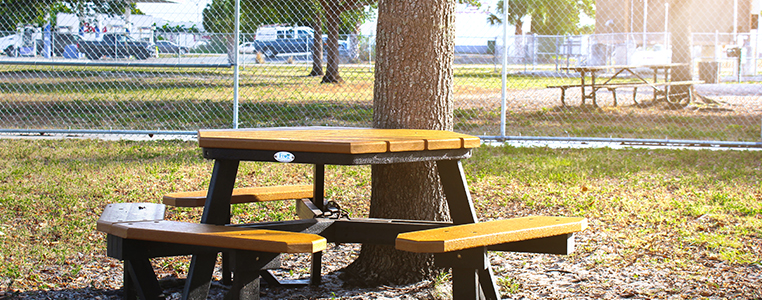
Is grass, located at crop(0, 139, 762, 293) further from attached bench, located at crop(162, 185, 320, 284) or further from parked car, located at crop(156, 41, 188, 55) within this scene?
parked car, located at crop(156, 41, 188, 55)

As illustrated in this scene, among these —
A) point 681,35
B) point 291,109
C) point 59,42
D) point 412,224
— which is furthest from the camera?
point 681,35

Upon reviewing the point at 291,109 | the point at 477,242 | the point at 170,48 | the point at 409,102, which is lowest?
the point at 477,242

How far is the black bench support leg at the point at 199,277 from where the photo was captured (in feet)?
8.34

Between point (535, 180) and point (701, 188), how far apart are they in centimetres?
135

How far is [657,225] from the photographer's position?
14.3 feet

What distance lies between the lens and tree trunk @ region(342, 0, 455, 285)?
3.33 meters

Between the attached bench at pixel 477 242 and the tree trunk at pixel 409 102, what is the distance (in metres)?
0.78

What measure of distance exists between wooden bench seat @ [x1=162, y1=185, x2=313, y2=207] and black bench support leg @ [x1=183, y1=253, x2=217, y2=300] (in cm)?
60

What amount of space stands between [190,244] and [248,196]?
0.96 metres

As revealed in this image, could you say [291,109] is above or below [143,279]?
above

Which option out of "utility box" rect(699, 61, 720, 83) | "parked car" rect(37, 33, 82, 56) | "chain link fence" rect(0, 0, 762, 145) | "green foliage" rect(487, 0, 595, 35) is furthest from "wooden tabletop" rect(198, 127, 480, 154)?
"green foliage" rect(487, 0, 595, 35)

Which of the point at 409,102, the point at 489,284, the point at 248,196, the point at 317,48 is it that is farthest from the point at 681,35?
the point at 489,284

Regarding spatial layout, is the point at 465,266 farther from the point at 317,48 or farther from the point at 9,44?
the point at 317,48

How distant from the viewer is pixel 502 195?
17.1 feet
